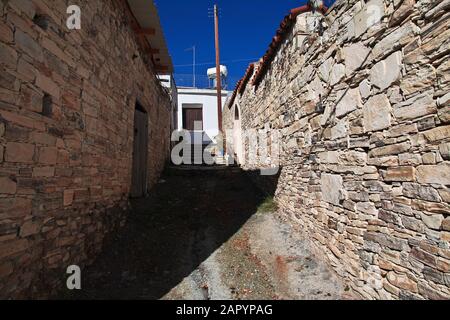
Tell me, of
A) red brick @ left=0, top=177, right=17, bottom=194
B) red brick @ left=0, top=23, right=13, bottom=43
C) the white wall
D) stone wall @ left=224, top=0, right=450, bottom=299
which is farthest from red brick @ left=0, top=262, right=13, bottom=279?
the white wall

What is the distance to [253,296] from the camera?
3.32 metres

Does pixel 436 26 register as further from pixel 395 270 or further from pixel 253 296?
pixel 253 296

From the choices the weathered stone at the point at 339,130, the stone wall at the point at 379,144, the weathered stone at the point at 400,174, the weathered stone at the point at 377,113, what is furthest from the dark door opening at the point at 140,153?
the weathered stone at the point at 400,174

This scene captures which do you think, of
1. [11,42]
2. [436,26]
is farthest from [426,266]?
[11,42]

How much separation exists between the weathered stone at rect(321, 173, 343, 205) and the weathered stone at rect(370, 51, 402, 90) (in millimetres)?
1129

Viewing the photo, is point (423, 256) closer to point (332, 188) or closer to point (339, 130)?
point (332, 188)

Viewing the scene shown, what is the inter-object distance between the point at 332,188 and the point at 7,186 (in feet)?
10.5

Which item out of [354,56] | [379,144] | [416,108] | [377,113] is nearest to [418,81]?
[416,108]

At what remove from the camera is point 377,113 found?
2.76m

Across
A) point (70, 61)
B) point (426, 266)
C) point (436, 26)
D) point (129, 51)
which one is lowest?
point (426, 266)

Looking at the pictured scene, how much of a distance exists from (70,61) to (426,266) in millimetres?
Result: 3725

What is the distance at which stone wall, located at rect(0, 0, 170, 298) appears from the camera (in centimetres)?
230

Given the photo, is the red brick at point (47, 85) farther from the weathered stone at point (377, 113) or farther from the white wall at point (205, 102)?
the white wall at point (205, 102)

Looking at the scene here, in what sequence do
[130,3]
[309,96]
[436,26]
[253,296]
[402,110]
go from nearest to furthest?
[436,26] → [402,110] → [253,296] → [309,96] → [130,3]
